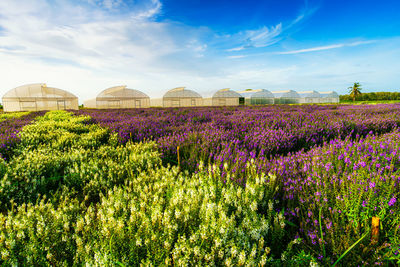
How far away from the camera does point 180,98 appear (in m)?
35.9

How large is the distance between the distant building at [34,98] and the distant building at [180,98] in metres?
16.6

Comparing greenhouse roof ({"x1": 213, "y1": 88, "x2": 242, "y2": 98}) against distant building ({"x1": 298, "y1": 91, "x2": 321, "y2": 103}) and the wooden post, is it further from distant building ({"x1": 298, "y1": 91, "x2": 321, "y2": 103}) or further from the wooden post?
the wooden post

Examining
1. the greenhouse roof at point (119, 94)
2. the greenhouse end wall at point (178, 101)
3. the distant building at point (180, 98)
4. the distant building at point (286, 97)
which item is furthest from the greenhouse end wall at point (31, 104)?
the distant building at point (286, 97)

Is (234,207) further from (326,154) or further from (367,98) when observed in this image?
(367,98)

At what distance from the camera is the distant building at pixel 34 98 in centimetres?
2961

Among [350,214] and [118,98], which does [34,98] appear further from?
[350,214]

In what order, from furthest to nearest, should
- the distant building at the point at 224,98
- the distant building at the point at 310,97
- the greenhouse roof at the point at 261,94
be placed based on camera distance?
the distant building at the point at 310,97
the greenhouse roof at the point at 261,94
the distant building at the point at 224,98

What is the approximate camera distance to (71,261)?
4.58 ft

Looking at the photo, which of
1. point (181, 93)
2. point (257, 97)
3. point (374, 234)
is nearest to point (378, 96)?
point (257, 97)

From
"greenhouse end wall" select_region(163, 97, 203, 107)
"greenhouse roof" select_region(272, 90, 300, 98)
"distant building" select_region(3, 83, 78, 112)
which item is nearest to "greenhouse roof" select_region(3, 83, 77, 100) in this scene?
"distant building" select_region(3, 83, 78, 112)

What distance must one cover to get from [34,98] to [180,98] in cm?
2182

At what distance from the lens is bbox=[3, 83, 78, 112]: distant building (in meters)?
→ 29.6

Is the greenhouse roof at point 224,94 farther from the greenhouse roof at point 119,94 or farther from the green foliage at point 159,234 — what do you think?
the green foliage at point 159,234

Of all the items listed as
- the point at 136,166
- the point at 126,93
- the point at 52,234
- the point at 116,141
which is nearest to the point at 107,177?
the point at 136,166
